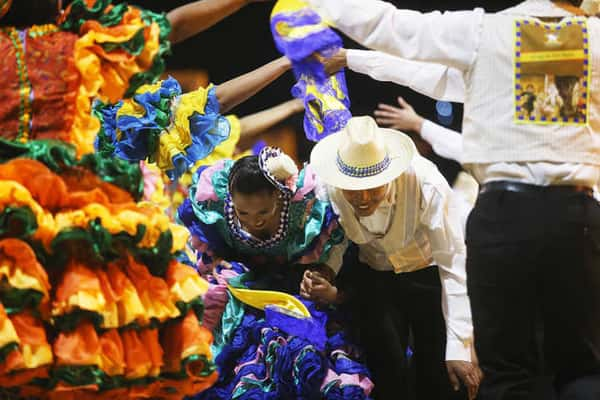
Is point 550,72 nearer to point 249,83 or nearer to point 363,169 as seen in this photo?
point 363,169

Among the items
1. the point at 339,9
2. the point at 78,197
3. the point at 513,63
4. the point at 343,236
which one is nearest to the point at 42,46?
the point at 78,197

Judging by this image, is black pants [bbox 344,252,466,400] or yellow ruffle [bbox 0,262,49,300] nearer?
yellow ruffle [bbox 0,262,49,300]

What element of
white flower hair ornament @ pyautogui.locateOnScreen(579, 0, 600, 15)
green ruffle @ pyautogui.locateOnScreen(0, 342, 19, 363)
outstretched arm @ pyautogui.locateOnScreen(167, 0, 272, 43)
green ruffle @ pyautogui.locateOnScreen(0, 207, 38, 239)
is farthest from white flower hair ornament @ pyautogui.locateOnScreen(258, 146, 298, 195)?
green ruffle @ pyautogui.locateOnScreen(0, 342, 19, 363)

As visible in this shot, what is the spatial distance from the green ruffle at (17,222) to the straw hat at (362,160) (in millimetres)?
1171

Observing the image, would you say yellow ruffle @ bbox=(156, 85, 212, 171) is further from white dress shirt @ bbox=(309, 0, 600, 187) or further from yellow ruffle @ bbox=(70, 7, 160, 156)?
yellow ruffle @ bbox=(70, 7, 160, 156)

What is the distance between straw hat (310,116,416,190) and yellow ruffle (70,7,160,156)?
0.90 meters

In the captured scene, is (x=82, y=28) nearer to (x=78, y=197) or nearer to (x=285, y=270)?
(x=78, y=197)

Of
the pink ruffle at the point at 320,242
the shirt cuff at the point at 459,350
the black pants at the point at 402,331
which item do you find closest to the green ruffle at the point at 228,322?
the pink ruffle at the point at 320,242

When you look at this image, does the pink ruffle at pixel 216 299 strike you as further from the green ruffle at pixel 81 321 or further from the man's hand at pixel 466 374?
the green ruffle at pixel 81 321

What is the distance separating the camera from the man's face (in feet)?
9.68

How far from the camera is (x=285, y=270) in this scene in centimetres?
329

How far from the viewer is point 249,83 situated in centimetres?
328

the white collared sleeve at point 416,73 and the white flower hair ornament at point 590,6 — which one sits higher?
the white flower hair ornament at point 590,6

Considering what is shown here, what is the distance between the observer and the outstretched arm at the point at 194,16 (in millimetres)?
2426
